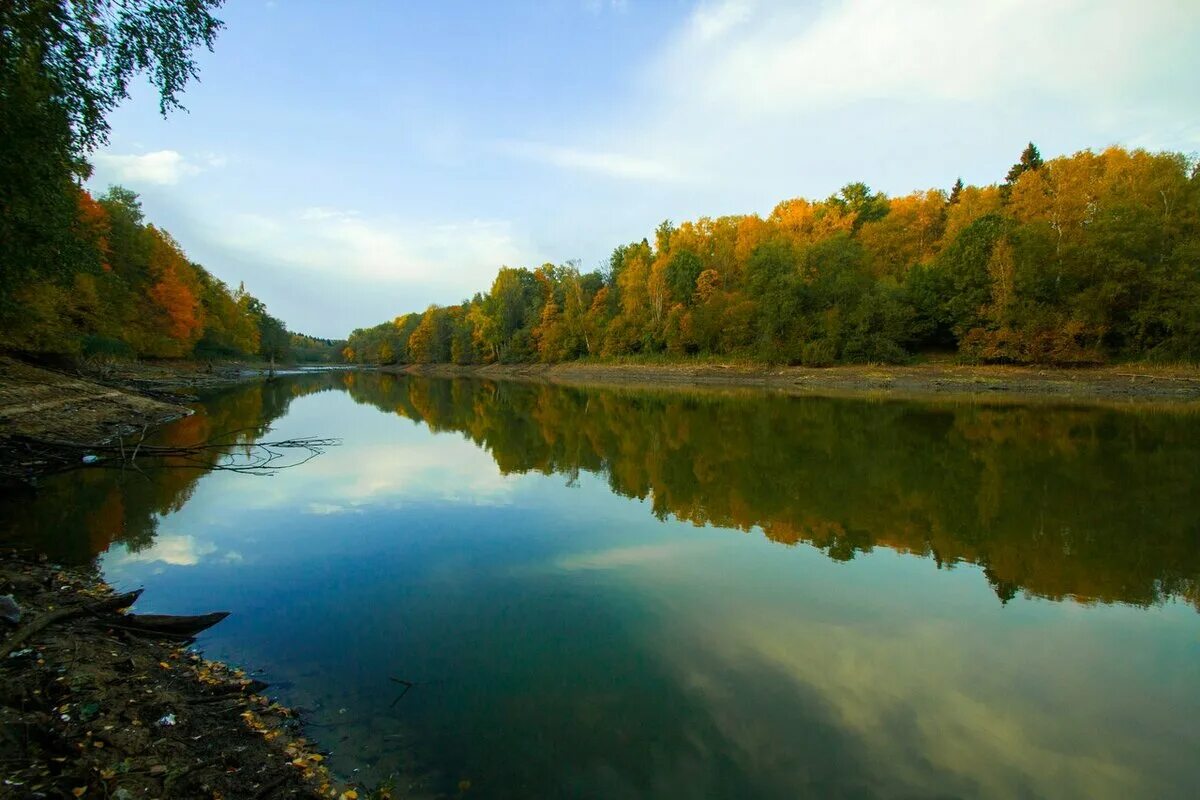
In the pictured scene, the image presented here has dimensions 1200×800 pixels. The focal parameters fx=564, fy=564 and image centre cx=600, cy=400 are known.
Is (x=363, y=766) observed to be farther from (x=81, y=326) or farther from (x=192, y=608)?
(x=81, y=326)

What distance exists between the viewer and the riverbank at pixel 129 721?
321cm

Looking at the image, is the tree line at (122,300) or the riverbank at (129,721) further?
the tree line at (122,300)

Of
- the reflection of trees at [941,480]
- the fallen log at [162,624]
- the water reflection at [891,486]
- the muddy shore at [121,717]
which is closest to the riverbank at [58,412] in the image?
→ the water reflection at [891,486]

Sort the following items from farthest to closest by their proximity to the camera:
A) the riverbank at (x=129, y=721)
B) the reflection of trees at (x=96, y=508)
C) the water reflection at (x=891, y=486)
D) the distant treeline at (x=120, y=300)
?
the distant treeline at (x=120, y=300) < the reflection of trees at (x=96, y=508) < the water reflection at (x=891, y=486) < the riverbank at (x=129, y=721)

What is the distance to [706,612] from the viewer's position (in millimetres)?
6414

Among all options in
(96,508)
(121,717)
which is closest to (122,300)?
(96,508)

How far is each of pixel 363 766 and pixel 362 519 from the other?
272 inches

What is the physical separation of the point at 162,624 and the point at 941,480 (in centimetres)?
1418

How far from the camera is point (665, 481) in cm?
1325

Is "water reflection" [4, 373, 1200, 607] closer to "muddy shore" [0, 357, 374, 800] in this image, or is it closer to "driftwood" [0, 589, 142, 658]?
"driftwood" [0, 589, 142, 658]

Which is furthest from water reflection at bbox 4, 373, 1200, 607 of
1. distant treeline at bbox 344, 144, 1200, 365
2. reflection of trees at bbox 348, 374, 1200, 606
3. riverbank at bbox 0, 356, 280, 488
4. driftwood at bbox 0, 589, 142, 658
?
distant treeline at bbox 344, 144, 1200, 365

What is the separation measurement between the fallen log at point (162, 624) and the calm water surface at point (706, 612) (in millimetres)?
299

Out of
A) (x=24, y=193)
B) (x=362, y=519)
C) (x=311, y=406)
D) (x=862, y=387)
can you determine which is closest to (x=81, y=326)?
(x=311, y=406)

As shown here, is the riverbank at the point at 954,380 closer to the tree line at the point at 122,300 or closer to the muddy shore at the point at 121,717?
the muddy shore at the point at 121,717
